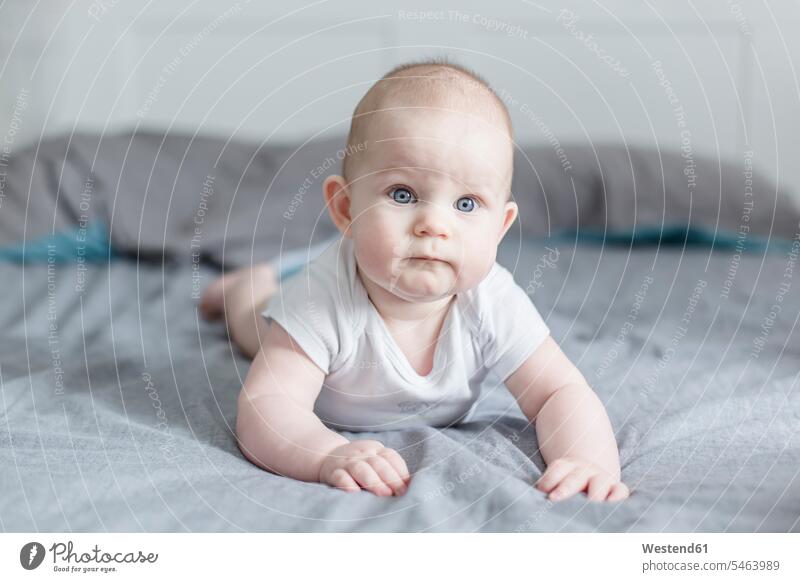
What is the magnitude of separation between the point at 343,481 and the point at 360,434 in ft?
0.43

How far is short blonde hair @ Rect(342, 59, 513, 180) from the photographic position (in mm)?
682

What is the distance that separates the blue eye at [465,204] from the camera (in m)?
0.69

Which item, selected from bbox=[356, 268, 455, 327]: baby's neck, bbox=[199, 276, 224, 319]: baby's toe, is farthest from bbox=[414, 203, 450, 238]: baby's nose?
bbox=[199, 276, 224, 319]: baby's toe

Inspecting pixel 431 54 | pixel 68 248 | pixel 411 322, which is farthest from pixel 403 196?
pixel 431 54

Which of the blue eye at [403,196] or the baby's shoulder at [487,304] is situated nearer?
the blue eye at [403,196]

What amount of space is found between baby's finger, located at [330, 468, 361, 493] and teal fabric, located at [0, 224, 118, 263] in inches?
34.3

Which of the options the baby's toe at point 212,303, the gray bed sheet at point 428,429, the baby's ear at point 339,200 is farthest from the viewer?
the baby's toe at point 212,303

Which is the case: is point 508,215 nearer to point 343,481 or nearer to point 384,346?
point 384,346

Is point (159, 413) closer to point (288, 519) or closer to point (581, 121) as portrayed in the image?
point (288, 519)

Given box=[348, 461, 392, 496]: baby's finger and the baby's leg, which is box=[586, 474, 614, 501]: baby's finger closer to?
box=[348, 461, 392, 496]: baby's finger

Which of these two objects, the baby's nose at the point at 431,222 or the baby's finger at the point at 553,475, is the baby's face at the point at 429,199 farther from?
the baby's finger at the point at 553,475

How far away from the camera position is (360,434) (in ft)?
2.49

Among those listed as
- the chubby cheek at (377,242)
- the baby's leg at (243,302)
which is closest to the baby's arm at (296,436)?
the chubby cheek at (377,242)

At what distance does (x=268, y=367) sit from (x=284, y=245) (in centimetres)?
71
